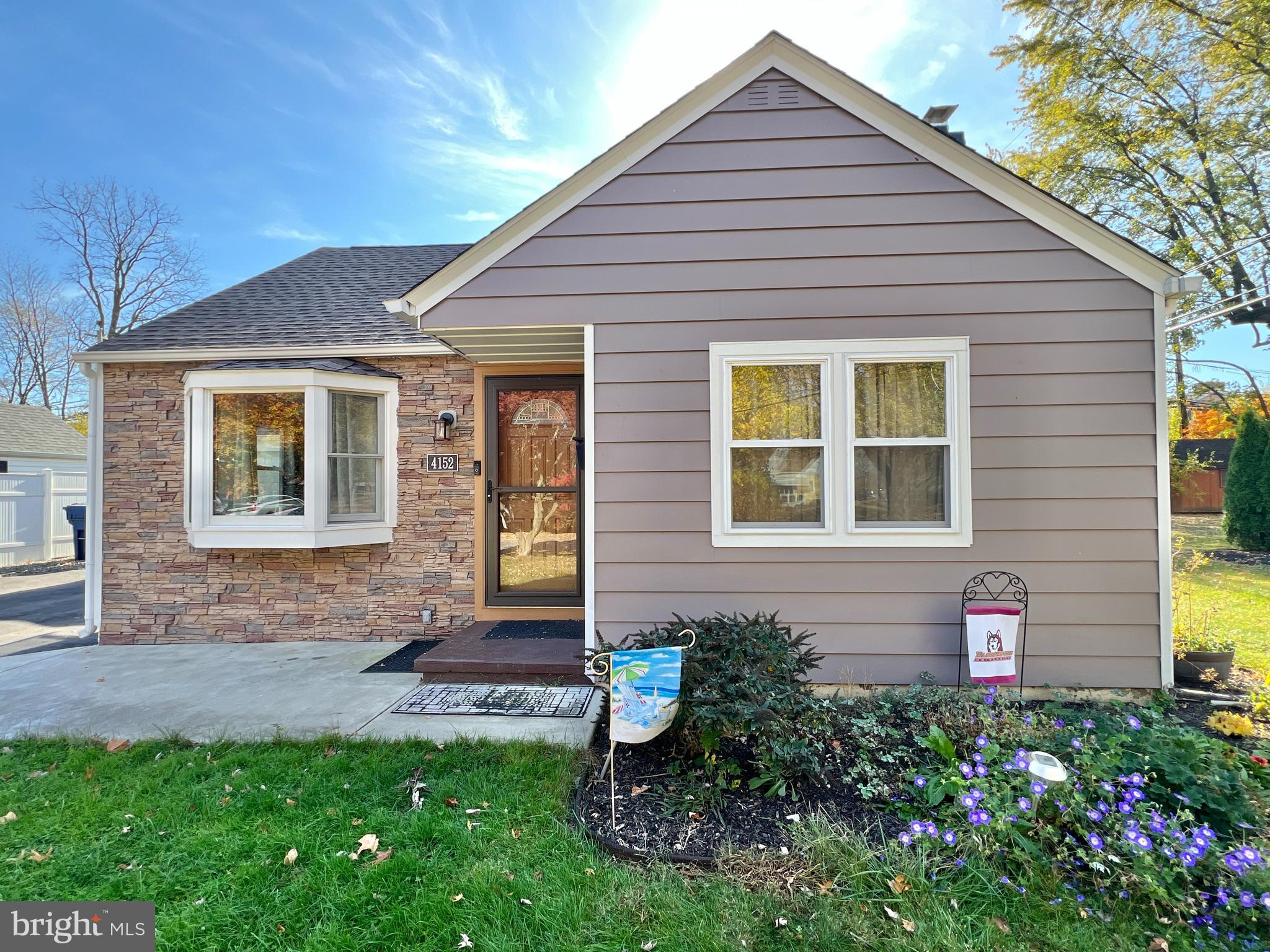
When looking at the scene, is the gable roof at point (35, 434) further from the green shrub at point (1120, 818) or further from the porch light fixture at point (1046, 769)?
the porch light fixture at point (1046, 769)

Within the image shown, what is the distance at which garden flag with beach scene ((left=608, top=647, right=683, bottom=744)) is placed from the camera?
248 centimetres

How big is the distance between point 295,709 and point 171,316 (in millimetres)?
4808

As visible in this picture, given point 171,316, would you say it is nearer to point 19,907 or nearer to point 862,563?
point 19,907

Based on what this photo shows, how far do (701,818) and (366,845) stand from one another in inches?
54.9

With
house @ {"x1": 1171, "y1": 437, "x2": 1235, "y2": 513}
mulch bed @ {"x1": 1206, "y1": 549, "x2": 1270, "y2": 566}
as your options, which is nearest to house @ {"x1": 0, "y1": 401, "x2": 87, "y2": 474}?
mulch bed @ {"x1": 1206, "y1": 549, "x2": 1270, "y2": 566}

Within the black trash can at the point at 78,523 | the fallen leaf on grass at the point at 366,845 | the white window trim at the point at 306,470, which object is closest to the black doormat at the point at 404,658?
the white window trim at the point at 306,470

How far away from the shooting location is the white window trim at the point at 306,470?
4883mm

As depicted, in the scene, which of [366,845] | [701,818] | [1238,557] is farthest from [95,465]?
[1238,557]

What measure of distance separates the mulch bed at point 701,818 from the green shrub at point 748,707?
0.10 metres

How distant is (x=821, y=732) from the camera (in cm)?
288

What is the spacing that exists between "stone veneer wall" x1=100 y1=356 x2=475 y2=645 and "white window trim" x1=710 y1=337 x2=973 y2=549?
271cm

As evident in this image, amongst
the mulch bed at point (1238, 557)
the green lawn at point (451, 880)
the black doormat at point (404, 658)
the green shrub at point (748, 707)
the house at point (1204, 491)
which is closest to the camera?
the green lawn at point (451, 880)

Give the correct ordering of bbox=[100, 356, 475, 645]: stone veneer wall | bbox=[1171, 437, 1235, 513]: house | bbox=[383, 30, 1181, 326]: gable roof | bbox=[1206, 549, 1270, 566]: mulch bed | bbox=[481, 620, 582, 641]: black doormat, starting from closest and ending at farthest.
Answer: bbox=[383, 30, 1181, 326]: gable roof, bbox=[481, 620, 582, 641]: black doormat, bbox=[100, 356, 475, 645]: stone veneer wall, bbox=[1206, 549, 1270, 566]: mulch bed, bbox=[1171, 437, 1235, 513]: house

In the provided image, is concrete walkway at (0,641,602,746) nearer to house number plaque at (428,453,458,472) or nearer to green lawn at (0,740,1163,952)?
green lawn at (0,740,1163,952)
